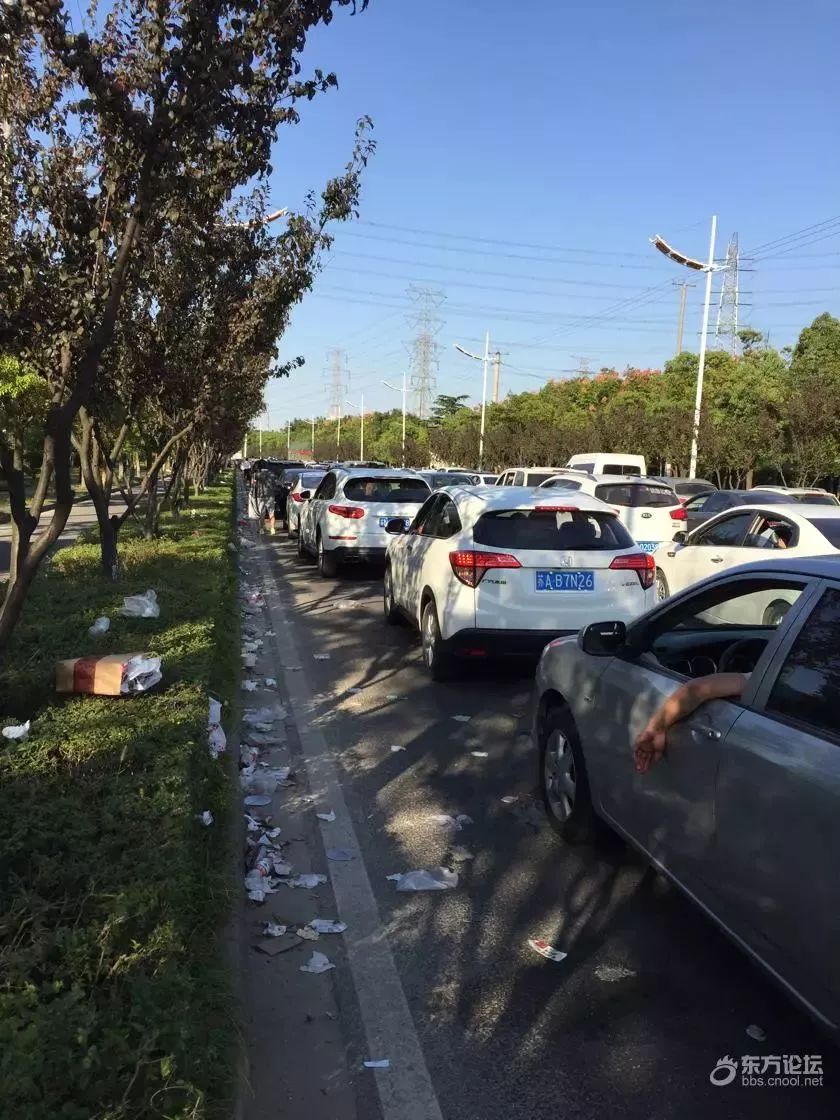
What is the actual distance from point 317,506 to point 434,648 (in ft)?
26.3

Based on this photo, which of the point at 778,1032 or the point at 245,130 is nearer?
the point at 778,1032

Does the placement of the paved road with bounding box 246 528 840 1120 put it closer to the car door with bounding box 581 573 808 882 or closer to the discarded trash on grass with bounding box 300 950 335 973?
the discarded trash on grass with bounding box 300 950 335 973

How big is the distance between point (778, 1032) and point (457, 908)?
4.52 feet

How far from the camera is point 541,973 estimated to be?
3.46m

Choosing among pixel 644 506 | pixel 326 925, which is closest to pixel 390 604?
pixel 326 925

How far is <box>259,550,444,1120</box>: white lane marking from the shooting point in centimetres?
281

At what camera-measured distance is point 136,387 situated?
33.1 ft

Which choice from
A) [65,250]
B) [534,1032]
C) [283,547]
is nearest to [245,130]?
[65,250]

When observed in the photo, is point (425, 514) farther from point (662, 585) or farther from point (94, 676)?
point (94, 676)

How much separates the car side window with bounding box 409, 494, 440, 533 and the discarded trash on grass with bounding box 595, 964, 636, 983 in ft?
18.9

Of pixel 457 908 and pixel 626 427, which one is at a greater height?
pixel 626 427

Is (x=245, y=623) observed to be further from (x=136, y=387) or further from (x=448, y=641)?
(x=448, y=641)

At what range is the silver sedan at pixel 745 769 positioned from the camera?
8.37 feet

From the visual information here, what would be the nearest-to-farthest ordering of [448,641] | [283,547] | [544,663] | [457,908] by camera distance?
[457,908]
[544,663]
[448,641]
[283,547]
